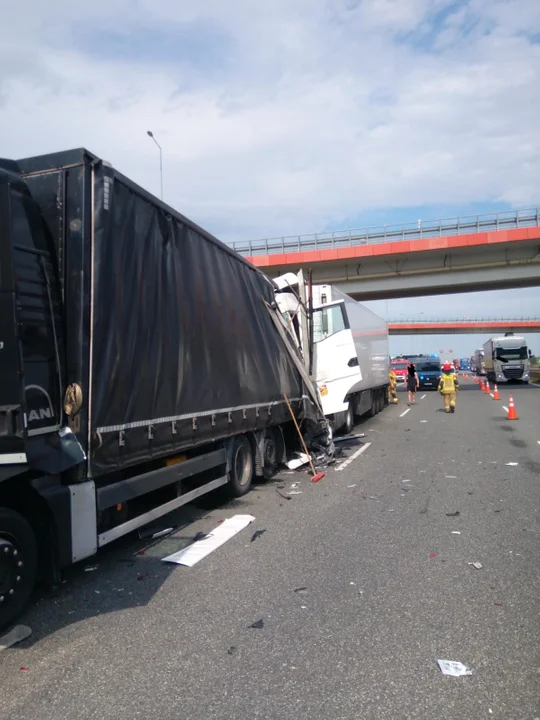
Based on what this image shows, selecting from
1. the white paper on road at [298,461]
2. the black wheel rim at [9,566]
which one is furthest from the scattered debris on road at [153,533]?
the white paper on road at [298,461]

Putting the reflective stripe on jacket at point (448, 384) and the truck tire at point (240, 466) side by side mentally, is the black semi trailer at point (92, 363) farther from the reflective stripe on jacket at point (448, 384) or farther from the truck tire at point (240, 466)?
the reflective stripe on jacket at point (448, 384)

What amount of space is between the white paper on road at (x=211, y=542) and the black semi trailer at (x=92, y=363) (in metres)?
0.49

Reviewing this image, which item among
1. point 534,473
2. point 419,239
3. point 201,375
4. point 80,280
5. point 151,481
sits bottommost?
point 534,473

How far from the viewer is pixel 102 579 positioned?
17.3 ft

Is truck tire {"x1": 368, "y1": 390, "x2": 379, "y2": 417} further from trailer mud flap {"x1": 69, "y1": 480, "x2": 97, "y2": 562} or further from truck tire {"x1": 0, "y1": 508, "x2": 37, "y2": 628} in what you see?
truck tire {"x1": 0, "y1": 508, "x2": 37, "y2": 628}

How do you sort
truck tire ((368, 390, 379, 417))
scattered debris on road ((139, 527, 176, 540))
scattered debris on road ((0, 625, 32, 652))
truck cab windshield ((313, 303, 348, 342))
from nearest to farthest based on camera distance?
scattered debris on road ((0, 625, 32, 652)), scattered debris on road ((139, 527, 176, 540)), truck cab windshield ((313, 303, 348, 342)), truck tire ((368, 390, 379, 417))

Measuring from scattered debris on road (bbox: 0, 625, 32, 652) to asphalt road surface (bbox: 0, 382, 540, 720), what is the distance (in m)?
0.06

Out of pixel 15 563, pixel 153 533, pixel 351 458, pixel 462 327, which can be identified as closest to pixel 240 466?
pixel 153 533

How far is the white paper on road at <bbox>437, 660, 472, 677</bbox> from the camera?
3488 mm

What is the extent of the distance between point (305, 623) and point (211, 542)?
2245mm

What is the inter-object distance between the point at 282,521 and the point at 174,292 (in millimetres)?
2951

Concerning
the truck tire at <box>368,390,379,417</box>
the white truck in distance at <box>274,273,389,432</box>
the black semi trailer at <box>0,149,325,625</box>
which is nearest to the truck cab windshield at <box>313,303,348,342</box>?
the white truck in distance at <box>274,273,389,432</box>

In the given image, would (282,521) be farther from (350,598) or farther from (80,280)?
(80,280)

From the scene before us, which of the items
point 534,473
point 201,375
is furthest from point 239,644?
point 534,473
